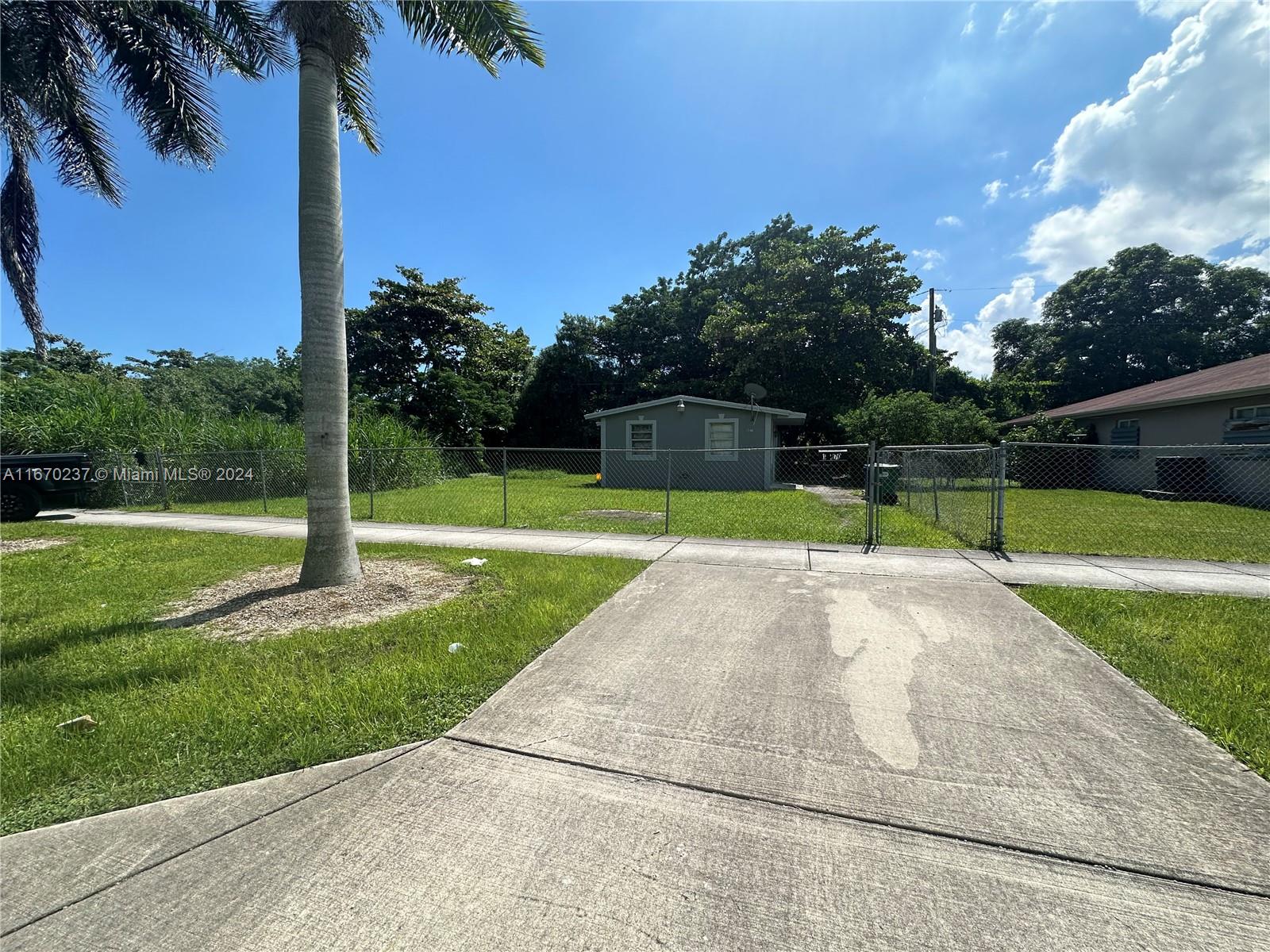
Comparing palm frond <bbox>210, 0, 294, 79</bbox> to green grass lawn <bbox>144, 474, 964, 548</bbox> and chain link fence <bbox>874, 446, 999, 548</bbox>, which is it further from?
chain link fence <bbox>874, 446, 999, 548</bbox>

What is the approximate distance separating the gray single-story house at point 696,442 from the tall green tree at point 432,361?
1102 cm

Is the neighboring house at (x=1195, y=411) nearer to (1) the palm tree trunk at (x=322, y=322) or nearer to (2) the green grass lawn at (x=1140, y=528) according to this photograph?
(2) the green grass lawn at (x=1140, y=528)

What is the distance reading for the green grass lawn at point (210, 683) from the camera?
2350mm

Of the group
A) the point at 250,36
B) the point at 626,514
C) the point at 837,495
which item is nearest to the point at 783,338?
the point at 837,495

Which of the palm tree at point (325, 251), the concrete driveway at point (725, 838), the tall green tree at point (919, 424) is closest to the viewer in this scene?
the concrete driveway at point (725, 838)

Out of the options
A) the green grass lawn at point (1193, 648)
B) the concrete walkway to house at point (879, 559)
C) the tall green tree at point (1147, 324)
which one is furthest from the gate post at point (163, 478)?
the tall green tree at point (1147, 324)

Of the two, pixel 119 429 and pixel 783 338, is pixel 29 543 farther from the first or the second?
pixel 783 338

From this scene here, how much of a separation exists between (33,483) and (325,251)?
11.0 meters

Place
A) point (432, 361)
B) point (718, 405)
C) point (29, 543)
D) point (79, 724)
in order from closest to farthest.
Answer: point (79, 724) < point (29, 543) < point (718, 405) < point (432, 361)

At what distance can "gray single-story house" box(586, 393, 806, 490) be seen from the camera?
1650 centimetres

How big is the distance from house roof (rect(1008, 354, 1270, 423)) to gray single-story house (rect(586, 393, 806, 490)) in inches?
363

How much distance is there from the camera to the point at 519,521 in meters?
9.92

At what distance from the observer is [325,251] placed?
5.00m

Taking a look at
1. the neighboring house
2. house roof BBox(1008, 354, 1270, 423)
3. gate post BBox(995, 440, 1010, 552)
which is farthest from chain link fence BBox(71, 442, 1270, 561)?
house roof BBox(1008, 354, 1270, 423)
